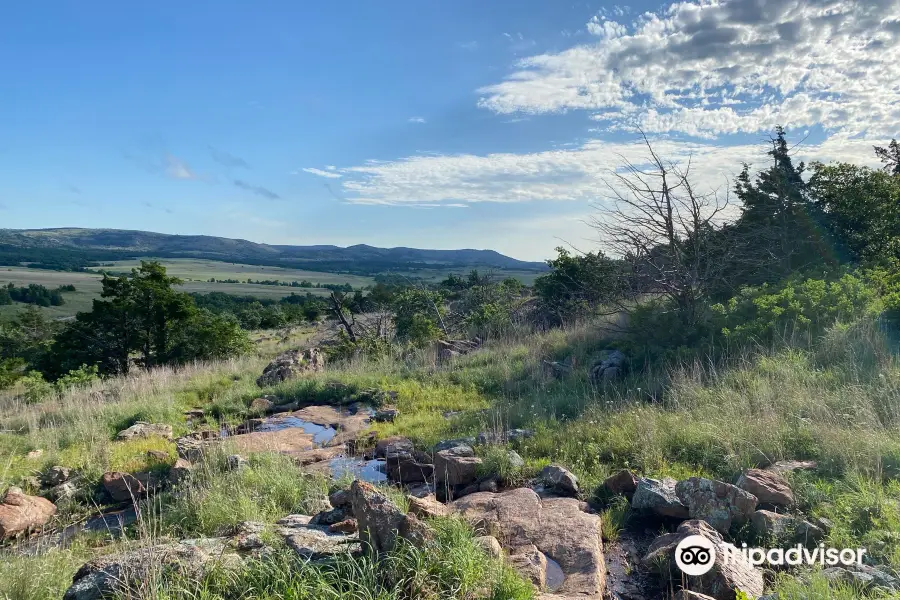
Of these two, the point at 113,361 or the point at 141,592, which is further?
the point at 113,361

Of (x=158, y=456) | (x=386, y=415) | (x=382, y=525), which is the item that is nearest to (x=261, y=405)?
(x=386, y=415)

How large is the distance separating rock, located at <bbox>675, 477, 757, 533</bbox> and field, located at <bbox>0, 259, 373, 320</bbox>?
45.1 m

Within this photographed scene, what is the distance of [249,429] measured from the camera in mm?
8195

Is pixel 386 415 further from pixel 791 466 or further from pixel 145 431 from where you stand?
pixel 791 466

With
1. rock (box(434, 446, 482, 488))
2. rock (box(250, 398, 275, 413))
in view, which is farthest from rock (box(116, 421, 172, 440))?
rock (box(434, 446, 482, 488))

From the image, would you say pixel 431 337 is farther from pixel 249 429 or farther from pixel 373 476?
pixel 373 476

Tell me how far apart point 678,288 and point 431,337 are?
23.9ft

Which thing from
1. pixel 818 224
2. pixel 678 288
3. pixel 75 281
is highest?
pixel 818 224

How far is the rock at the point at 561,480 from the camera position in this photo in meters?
4.68

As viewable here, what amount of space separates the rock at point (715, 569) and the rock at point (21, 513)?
195 inches

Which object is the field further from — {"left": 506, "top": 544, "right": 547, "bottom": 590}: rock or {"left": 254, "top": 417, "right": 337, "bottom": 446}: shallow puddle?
{"left": 506, "top": 544, "right": 547, "bottom": 590}: rock

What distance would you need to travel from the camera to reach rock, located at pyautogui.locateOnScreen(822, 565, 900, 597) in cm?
278

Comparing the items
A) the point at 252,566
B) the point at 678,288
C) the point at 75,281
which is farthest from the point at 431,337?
the point at 75,281

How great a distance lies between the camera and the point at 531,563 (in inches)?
130
